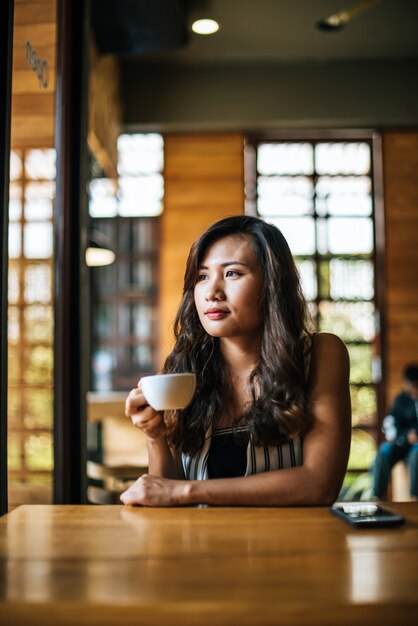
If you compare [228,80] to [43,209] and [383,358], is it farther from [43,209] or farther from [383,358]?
[43,209]

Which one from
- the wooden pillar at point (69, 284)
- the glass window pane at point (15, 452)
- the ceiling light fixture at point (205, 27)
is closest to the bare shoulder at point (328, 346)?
the glass window pane at point (15, 452)

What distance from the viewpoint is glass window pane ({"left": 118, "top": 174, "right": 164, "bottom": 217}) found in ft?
19.8

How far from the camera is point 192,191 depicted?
604 cm

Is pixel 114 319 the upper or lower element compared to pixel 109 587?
upper

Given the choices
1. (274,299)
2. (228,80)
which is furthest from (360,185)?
Answer: (274,299)

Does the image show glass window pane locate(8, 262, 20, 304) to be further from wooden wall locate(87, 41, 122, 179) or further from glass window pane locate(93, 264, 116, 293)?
glass window pane locate(93, 264, 116, 293)

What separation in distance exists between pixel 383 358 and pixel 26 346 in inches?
163

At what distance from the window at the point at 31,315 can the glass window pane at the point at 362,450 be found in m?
3.83

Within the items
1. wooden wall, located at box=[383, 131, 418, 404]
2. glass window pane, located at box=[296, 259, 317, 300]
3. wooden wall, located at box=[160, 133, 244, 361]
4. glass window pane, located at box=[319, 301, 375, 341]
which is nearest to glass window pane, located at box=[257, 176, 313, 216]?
Result: wooden wall, located at box=[160, 133, 244, 361]

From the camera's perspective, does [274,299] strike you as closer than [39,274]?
Yes

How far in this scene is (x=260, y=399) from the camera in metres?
1.48

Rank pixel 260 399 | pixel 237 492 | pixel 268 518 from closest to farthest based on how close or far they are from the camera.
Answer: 1. pixel 268 518
2. pixel 237 492
3. pixel 260 399

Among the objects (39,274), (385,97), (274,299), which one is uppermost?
(385,97)

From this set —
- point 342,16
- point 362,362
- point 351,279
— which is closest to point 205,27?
point 342,16
